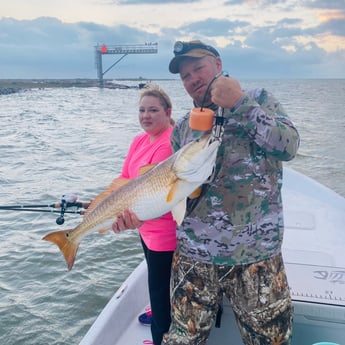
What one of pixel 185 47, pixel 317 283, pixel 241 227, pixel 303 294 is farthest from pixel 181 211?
pixel 317 283

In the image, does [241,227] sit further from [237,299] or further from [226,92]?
[226,92]

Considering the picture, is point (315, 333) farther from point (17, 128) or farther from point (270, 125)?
point (17, 128)

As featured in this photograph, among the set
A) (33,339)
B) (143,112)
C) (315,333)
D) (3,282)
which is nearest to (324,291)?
(315,333)

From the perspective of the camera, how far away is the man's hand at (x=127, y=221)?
3014 mm

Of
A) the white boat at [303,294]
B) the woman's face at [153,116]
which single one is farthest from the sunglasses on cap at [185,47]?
the white boat at [303,294]

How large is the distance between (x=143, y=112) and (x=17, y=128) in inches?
1025

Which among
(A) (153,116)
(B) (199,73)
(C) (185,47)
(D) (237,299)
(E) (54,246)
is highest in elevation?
(C) (185,47)

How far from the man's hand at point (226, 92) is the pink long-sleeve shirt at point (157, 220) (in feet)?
3.06

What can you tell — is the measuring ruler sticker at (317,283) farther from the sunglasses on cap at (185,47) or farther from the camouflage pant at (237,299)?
the sunglasses on cap at (185,47)

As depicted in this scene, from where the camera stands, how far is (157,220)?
129 inches

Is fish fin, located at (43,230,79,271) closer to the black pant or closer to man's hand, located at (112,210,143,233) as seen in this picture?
man's hand, located at (112,210,143,233)

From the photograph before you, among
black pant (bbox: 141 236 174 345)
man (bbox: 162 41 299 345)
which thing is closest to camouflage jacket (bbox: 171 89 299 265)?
man (bbox: 162 41 299 345)

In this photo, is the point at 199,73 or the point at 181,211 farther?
the point at 199,73

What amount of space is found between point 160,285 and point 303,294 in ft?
3.65
